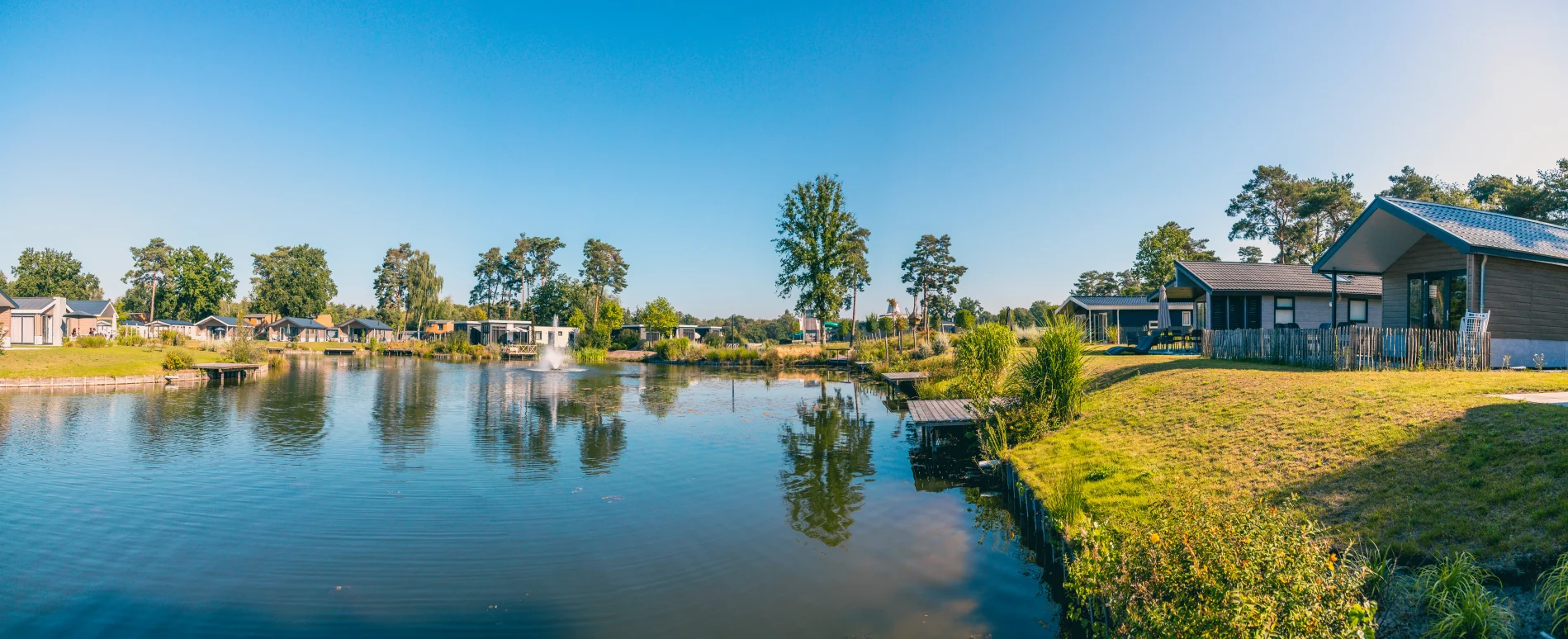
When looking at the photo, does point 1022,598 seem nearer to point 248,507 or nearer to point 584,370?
point 248,507

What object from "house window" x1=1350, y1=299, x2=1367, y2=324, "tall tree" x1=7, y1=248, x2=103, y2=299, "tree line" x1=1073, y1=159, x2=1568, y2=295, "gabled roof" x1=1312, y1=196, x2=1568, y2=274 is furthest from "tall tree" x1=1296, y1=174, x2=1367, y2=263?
"tall tree" x1=7, y1=248, x2=103, y2=299

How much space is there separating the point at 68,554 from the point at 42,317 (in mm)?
49065

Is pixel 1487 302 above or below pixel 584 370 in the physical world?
above

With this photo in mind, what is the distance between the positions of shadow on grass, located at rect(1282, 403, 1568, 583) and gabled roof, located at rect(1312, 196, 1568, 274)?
8.35 m

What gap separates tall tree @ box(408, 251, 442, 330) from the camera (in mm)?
82250

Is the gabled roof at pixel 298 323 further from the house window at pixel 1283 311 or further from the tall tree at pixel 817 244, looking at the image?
the house window at pixel 1283 311

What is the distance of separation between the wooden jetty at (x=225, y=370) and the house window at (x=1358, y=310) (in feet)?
153

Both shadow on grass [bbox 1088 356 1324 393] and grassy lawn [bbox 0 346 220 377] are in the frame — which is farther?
grassy lawn [bbox 0 346 220 377]

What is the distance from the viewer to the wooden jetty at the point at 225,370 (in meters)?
31.9

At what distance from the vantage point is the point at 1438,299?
16234 mm

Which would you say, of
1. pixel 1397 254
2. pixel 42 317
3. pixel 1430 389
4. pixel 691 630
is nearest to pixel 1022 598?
pixel 691 630

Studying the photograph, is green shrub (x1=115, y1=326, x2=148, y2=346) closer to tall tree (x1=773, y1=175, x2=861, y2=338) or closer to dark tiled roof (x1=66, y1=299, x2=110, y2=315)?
dark tiled roof (x1=66, y1=299, x2=110, y2=315)

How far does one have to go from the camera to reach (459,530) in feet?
30.5

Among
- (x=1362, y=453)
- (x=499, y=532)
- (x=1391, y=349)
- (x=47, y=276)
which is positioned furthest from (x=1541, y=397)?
(x=47, y=276)
